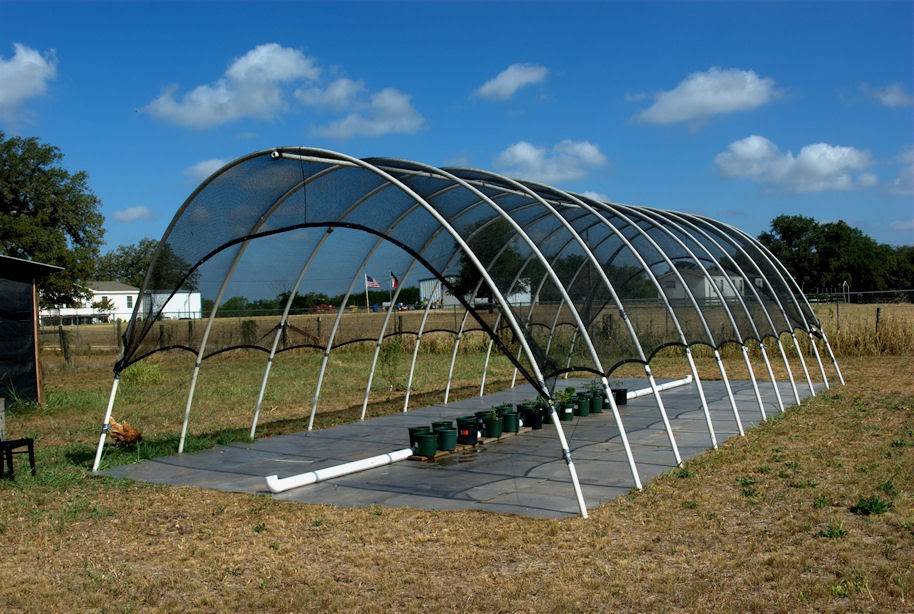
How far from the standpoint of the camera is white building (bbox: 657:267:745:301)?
10.6 metres

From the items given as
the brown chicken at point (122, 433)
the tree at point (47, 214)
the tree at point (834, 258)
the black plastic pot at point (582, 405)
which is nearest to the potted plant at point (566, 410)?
the black plastic pot at point (582, 405)

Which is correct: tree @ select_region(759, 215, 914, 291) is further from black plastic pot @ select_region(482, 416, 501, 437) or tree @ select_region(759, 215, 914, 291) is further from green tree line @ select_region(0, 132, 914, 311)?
black plastic pot @ select_region(482, 416, 501, 437)

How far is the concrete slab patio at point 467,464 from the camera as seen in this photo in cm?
772

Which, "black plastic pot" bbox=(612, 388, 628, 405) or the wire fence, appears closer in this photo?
the wire fence

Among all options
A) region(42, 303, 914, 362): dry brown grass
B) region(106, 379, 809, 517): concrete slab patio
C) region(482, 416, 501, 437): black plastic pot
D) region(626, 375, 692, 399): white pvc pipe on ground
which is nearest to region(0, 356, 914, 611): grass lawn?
region(106, 379, 809, 517): concrete slab patio

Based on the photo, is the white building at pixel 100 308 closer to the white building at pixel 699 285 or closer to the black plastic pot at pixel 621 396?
the black plastic pot at pixel 621 396

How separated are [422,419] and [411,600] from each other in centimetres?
798

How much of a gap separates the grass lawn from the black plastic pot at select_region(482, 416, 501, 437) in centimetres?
287

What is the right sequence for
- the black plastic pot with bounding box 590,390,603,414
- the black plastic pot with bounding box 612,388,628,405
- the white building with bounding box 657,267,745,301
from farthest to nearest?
the black plastic pot with bounding box 612,388,628,405
the black plastic pot with bounding box 590,390,603,414
the white building with bounding box 657,267,745,301

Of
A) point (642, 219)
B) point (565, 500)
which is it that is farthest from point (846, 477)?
point (642, 219)

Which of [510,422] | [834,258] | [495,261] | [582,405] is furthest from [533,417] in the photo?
[834,258]

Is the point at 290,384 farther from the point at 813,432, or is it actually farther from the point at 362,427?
the point at 813,432

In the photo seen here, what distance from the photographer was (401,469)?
9211mm

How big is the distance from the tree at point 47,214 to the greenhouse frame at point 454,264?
2020 cm
